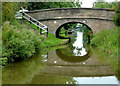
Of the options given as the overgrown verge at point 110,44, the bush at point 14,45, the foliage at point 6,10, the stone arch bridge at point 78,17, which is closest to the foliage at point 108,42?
the overgrown verge at point 110,44

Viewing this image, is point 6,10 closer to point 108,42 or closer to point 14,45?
point 14,45

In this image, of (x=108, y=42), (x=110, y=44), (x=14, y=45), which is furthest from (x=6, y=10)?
(x=108, y=42)

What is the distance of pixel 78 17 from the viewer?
17.4 m

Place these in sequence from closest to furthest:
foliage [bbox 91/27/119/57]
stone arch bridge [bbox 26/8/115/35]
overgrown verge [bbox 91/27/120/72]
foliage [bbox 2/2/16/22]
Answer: overgrown verge [bbox 91/27/120/72] → foliage [bbox 2/2/16/22] → foliage [bbox 91/27/119/57] → stone arch bridge [bbox 26/8/115/35]

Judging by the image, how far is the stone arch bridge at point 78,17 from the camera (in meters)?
17.0

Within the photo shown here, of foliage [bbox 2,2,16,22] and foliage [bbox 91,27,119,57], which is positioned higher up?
foliage [bbox 2,2,16,22]

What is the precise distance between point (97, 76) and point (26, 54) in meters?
3.34

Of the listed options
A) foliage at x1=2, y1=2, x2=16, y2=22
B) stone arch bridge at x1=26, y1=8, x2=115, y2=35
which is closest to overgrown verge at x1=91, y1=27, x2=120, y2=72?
stone arch bridge at x1=26, y1=8, x2=115, y2=35

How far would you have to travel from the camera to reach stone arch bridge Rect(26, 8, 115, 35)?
55.7 feet

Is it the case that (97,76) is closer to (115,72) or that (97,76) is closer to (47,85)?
(115,72)

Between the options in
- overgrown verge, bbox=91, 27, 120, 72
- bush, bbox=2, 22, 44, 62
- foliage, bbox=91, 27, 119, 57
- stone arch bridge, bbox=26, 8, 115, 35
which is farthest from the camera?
stone arch bridge, bbox=26, 8, 115, 35

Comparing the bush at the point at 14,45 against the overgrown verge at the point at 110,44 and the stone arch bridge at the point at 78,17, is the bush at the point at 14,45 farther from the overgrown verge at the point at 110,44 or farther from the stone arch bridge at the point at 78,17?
the stone arch bridge at the point at 78,17

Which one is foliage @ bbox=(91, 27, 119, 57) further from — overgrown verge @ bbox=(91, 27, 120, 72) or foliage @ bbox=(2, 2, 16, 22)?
foliage @ bbox=(2, 2, 16, 22)

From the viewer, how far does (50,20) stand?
59.2 ft
